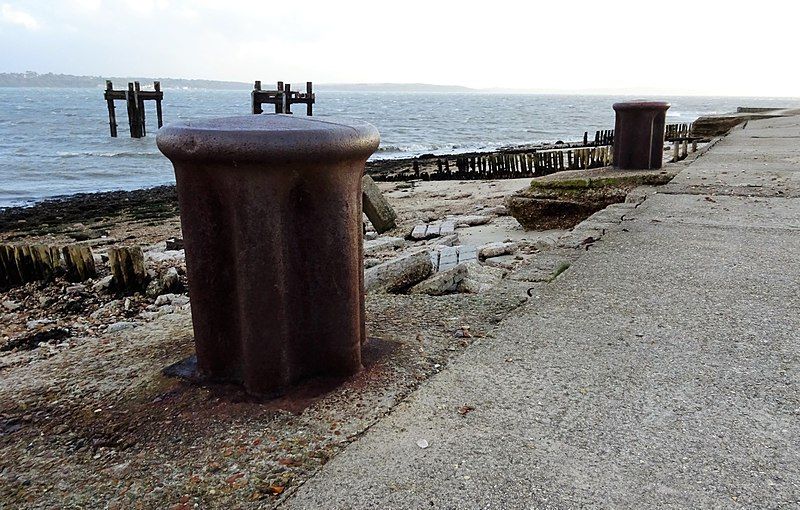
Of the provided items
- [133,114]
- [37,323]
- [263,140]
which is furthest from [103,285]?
[133,114]

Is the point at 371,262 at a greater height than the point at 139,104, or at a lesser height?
lesser

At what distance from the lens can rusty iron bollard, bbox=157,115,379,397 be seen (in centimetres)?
207

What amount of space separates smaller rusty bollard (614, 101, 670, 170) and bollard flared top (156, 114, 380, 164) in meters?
6.05

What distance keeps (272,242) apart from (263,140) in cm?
34

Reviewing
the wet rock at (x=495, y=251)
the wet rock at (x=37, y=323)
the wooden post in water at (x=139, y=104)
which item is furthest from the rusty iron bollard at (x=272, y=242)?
the wooden post in water at (x=139, y=104)

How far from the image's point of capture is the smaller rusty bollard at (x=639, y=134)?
294 inches

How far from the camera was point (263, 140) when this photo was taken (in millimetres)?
2008

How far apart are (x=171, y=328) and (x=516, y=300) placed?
1687mm

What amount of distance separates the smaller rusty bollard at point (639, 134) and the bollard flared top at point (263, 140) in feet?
19.8

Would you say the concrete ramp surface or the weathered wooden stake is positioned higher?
the concrete ramp surface

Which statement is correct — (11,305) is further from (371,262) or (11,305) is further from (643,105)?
(643,105)

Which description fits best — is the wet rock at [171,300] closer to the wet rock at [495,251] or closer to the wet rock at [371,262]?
the wet rock at [371,262]

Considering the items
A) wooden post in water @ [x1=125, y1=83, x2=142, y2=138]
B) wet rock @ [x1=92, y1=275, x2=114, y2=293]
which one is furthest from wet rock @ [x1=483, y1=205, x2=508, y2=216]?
wooden post in water @ [x1=125, y1=83, x2=142, y2=138]

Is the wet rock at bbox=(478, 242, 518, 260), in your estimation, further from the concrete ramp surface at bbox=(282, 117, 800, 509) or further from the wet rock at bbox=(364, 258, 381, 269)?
the concrete ramp surface at bbox=(282, 117, 800, 509)
